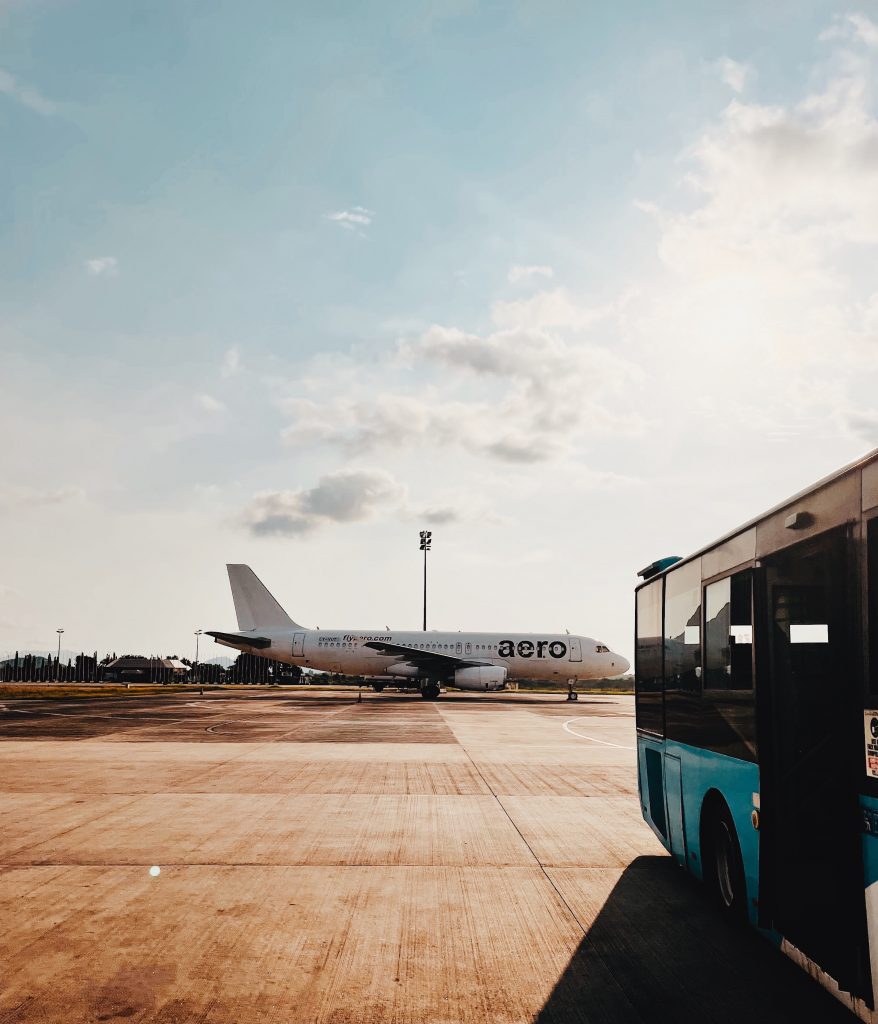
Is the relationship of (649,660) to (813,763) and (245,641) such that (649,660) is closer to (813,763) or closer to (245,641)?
(813,763)

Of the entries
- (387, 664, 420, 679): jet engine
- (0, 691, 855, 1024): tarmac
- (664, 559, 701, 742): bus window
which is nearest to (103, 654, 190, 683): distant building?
(387, 664, 420, 679): jet engine

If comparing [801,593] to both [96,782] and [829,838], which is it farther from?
[96,782]

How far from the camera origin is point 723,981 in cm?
555

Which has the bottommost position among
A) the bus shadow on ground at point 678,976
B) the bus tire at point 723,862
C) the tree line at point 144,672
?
the tree line at point 144,672

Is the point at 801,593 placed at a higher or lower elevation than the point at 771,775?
higher

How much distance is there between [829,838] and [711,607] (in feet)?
8.36

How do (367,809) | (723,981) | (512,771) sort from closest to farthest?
(723,981), (367,809), (512,771)

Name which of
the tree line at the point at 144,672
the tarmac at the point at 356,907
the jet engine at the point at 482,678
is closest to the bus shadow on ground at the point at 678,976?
the tarmac at the point at 356,907

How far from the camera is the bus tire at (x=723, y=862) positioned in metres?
6.23

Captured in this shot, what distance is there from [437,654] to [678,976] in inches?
1615

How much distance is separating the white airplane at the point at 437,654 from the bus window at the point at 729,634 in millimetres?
39309

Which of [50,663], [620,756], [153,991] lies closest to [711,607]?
[153,991]

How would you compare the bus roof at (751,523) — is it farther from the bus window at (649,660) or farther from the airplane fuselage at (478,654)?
the airplane fuselage at (478,654)

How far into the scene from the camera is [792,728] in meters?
5.15
